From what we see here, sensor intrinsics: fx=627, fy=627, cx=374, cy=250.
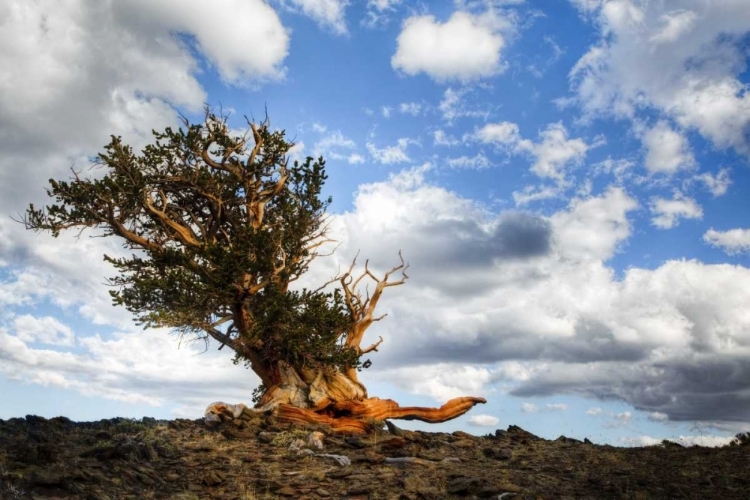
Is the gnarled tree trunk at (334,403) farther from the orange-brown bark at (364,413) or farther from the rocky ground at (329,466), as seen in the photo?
the rocky ground at (329,466)

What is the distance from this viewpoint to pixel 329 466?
16.9m

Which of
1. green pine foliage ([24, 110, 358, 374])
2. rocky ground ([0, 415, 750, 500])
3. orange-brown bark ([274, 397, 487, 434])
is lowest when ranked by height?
rocky ground ([0, 415, 750, 500])

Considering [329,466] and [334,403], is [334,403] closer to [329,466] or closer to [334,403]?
[334,403]

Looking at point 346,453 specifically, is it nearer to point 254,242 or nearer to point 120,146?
point 254,242

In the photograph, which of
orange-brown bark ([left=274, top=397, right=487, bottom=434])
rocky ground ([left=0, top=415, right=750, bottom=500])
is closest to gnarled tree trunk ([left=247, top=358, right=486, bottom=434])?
orange-brown bark ([left=274, top=397, right=487, bottom=434])

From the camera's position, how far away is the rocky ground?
45.4ft

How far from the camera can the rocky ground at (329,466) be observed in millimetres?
13844

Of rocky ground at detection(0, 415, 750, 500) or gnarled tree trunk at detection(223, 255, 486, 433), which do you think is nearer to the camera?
rocky ground at detection(0, 415, 750, 500)

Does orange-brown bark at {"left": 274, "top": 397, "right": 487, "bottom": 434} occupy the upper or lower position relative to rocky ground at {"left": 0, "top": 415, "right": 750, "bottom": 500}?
upper

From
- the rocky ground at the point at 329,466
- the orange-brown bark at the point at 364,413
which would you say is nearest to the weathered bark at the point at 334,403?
the orange-brown bark at the point at 364,413

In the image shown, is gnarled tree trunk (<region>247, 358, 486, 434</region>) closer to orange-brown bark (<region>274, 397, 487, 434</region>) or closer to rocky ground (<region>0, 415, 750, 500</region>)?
orange-brown bark (<region>274, 397, 487, 434</region>)

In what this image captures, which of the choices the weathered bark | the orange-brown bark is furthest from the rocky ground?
the weathered bark

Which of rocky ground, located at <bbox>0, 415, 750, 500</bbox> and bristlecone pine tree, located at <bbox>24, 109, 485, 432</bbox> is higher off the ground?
bristlecone pine tree, located at <bbox>24, 109, 485, 432</bbox>

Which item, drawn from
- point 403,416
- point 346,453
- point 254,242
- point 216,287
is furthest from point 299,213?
point 346,453
